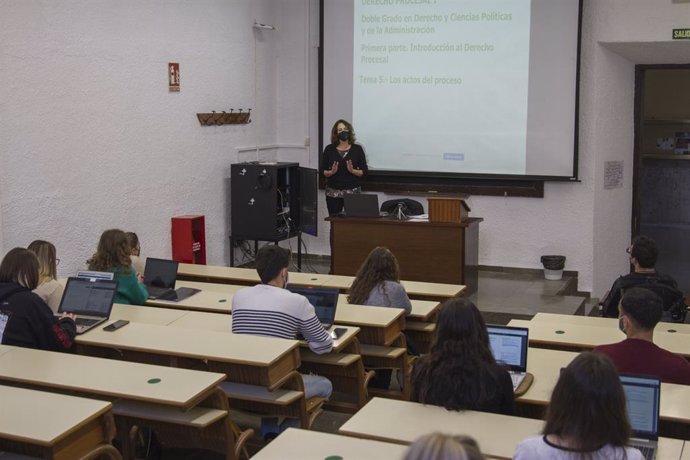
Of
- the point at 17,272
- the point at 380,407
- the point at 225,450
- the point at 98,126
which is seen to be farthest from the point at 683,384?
the point at 98,126

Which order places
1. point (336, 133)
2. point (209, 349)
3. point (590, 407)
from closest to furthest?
point (590, 407)
point (209, 349)
point (336, 133)

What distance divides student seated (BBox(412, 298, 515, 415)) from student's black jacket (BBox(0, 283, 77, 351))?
2009mm

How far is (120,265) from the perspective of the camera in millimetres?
5414

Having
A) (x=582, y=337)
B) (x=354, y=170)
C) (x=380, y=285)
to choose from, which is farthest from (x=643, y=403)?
(x=354, y=170)

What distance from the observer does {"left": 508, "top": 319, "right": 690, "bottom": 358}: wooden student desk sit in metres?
4.49

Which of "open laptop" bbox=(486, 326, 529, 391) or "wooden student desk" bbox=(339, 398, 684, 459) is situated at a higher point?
"open laptop" bbox=(486, 326, 529, 391)

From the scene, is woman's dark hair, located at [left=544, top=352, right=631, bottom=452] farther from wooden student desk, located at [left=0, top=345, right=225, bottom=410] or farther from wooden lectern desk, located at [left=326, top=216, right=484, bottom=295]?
wooden lectern desk, located at [left=326, top=216, right=484, bottom=295]

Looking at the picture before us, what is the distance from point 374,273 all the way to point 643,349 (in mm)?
2049

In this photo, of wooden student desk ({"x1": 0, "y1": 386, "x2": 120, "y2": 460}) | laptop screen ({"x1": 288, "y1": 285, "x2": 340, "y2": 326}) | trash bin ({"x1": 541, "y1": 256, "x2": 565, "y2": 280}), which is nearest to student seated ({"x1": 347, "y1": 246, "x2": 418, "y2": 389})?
laptop screen ({"x1": 288, "y1": 285, "x2": 340, "y2": 326})

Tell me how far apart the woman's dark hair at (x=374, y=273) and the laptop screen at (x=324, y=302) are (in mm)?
559

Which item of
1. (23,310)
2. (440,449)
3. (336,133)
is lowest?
(23,310)

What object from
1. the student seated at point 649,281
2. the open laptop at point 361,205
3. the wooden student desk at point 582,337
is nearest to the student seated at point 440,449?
the wooden student desk at point 582,337

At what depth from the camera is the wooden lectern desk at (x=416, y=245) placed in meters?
7.64

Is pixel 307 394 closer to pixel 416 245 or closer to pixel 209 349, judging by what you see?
pixel 209 349
